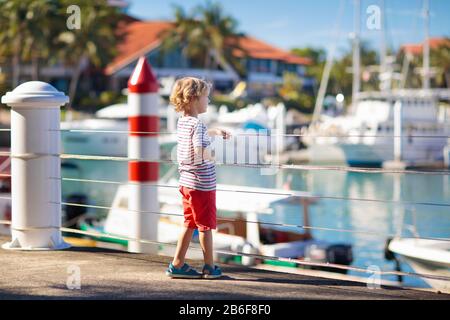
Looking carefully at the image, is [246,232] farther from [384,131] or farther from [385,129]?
[385,129]

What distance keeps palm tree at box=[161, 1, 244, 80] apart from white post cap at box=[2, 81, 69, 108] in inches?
2434

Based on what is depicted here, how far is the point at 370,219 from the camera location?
24516 millimetres

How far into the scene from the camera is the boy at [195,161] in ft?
14.9

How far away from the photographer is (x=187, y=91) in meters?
4.54

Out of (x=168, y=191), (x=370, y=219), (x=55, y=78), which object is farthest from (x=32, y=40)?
(x=168, y=191)

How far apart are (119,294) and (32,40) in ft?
190

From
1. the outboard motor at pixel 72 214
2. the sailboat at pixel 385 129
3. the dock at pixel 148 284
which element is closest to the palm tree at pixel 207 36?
the sailboat at pixel 385 129

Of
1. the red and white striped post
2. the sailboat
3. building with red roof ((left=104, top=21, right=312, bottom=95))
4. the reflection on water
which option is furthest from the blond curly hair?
building with red roof ((left=104, top=21, right=312, bottom=95))

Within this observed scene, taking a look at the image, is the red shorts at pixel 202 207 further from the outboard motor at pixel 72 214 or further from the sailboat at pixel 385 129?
the sailboat at pixel 385 129

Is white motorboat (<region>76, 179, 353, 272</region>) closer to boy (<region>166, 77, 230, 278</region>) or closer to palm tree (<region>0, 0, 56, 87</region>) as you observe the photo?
boy (<region>166, 77, 230, 278</region>)

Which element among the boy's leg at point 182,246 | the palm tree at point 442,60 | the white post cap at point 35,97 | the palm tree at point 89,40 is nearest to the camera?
the boy's leg at point 182,246

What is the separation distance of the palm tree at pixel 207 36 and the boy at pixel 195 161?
6298 cm

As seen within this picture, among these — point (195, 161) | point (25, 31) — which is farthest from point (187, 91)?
point (25, 31)

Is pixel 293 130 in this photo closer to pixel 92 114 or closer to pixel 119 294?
pixel 92 114
